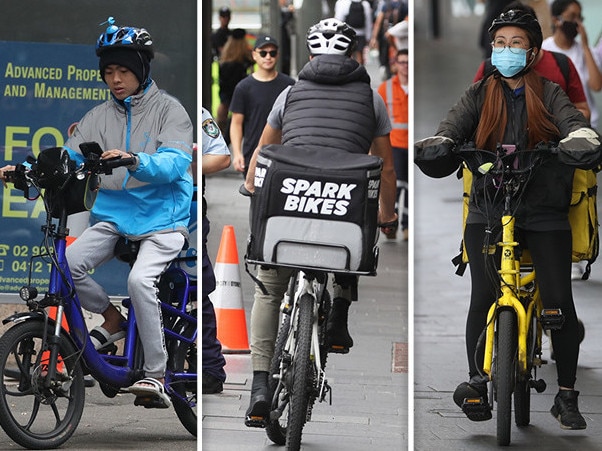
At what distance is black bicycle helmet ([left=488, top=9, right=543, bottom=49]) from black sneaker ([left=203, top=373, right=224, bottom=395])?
1.77 meters

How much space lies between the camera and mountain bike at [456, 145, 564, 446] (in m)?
5.46

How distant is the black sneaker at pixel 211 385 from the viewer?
19.1 feet

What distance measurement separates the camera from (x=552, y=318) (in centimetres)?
563

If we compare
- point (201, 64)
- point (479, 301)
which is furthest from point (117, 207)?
point (479, 301)

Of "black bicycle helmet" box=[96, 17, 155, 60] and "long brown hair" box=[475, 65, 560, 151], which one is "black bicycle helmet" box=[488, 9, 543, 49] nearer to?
"long brown hair" box=[475, 65, 560, 151]

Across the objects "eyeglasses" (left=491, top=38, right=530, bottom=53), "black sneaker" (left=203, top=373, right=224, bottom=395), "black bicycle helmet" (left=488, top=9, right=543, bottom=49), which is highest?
"black bicycle helmet" (left=488, top=9, right=543, bottom=49)

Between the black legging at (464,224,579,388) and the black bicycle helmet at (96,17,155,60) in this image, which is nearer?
the black legging at (464,224,579,388)

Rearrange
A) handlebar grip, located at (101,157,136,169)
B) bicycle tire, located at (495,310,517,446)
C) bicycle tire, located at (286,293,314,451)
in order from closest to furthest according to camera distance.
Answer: bicycle tire, located at (286,293,314,451) → bicycle tire, located at (495,310,517,446) → handlebar grip, located at (101,157,136,169)

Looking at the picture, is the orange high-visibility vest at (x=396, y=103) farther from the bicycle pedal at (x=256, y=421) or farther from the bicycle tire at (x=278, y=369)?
the bicycle pedal at (x=256, y=421)

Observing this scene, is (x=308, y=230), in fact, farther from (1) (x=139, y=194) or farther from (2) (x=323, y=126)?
(1) (x=139, y=194)

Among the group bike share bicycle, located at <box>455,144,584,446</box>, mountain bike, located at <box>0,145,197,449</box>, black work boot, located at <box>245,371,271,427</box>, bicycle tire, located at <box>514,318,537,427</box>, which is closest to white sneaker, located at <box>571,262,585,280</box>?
bicycle tire, located at <box>514,318,537,427</box>

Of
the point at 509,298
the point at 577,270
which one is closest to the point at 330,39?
the point at 509,298

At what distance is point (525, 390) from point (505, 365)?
49 centimetres

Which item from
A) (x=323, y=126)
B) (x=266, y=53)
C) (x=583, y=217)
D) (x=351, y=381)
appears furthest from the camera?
(x=266, y=53)
